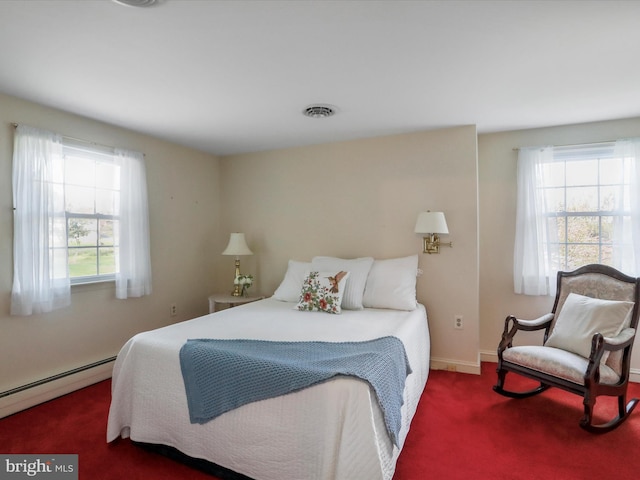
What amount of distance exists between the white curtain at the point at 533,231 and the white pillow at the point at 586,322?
566mm

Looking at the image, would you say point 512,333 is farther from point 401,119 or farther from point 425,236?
point 401,119

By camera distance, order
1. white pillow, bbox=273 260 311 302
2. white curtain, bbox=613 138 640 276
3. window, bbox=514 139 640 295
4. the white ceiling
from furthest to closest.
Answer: white pillow, bbox=273 260 311 302 < window, bbox=514 139 640 295 < white curtain, bbox=613 138 640 276 < the white ceiling

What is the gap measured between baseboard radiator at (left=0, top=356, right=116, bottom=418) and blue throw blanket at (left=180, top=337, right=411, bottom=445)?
156 cm

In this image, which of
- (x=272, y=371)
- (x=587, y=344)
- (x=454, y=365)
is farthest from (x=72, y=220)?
(x=587, y=344)

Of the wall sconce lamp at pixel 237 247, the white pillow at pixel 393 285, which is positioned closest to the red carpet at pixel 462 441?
the white pillow at pixel 393 285

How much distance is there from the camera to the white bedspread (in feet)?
5.00

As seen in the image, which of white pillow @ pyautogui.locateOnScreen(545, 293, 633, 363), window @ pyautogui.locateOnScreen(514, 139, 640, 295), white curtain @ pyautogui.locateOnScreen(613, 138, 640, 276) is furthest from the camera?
window @ pyautogui.locateOnScreen(514, 139, 640, 295)

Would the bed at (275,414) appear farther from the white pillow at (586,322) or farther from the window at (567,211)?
the window at (567,211)

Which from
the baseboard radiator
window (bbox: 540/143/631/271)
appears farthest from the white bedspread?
window (bbox: 540/143/631/271)

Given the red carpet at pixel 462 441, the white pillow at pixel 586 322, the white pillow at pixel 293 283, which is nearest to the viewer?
the red carpet at pixel 462 441

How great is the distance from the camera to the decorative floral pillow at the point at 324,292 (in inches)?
115

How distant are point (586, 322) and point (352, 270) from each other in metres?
1.80

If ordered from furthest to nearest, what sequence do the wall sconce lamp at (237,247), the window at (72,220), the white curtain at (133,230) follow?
the wall sconce lamp at (237,247) < the white curtain at (133,230) < the window at (72,220)

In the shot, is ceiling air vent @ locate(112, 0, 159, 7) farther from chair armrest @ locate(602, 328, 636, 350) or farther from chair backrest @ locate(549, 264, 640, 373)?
chair backrest @ locate(549, 264, 640, 373)
